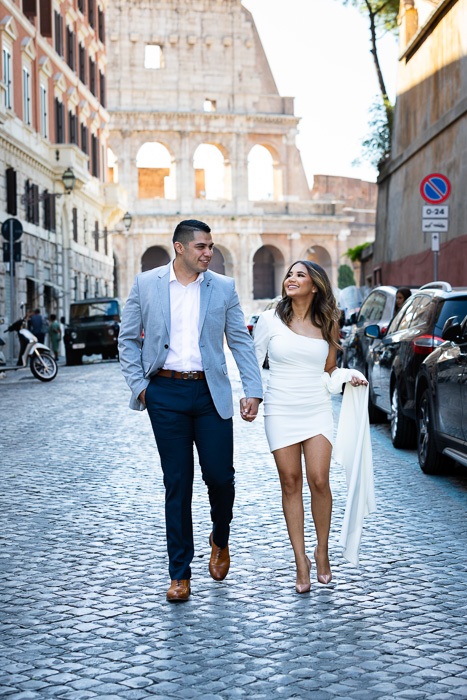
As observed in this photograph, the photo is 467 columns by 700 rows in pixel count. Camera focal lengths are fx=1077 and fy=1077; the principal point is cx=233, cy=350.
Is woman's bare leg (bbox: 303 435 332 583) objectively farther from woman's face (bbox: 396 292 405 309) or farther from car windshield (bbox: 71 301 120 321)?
car windshield (bbox: 71 301 120 321)

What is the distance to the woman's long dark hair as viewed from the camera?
5215 millimetres

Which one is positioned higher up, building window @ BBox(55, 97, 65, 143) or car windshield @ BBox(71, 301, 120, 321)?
building window @ BBox(55, 97, 65, 143)

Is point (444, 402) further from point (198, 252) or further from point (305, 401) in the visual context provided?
point (198, 252)

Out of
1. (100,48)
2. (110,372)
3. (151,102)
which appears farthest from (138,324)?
(151,102)

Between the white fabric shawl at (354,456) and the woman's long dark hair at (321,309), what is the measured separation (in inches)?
8.7

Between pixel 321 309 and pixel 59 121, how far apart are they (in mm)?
34689

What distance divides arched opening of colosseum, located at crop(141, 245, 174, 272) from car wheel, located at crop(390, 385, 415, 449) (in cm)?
5399

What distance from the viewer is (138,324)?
5.12m

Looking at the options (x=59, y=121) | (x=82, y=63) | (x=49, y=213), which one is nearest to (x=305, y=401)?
(x=49, y=213)

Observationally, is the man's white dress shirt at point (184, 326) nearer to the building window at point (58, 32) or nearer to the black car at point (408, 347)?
the black car at point (408, 347)

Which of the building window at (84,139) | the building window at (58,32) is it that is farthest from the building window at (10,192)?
the building window at (84,139)

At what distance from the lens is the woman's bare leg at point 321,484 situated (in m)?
5.15

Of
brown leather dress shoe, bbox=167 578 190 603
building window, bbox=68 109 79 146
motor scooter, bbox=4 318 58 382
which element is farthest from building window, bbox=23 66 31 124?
brown leather dress shoe, bbox=167 578 190 603

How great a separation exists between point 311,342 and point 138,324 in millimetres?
835
